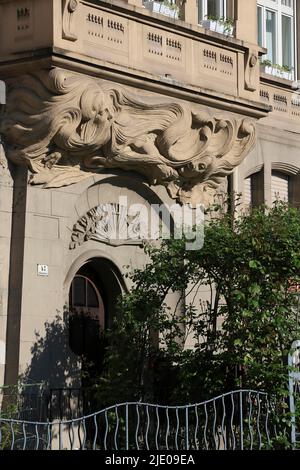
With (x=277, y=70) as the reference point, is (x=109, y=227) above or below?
below

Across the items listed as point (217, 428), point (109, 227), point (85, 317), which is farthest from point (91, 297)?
point (217, 428)

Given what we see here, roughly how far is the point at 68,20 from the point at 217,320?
4.44 m

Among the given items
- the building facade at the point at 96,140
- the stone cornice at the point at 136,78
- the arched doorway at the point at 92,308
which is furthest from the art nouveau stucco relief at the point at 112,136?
the arched doorway at the point at 92,308

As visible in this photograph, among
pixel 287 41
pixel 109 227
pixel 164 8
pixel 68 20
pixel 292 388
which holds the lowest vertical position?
pixel 292 388

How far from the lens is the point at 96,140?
1973 cm

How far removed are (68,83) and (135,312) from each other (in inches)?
123

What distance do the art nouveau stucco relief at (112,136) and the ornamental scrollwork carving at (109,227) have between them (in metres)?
0.61

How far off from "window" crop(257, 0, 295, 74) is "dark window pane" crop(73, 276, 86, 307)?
19.3ft

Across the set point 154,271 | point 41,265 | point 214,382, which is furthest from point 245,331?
point 41,265

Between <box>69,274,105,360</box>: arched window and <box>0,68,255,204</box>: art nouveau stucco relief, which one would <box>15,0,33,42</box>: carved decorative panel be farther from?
<box>69,274,105,360</box>: arched window

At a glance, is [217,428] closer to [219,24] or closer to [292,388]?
[292,388]

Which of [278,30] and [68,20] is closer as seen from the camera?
[68,20]

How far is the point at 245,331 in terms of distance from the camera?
700 inches

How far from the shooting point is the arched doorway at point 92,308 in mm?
20766
